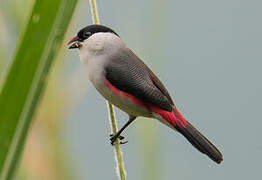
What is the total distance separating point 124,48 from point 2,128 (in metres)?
0.88

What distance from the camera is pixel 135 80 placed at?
118 centimetres

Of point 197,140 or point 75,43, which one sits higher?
point 75,43

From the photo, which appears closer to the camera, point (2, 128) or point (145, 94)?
point (2, 128)

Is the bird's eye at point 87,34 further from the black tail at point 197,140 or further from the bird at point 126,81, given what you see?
the black tail at point 197,140

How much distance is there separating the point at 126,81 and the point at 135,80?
3cm

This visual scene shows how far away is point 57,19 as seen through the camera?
1.51ft

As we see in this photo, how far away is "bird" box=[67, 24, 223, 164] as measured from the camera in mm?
1183

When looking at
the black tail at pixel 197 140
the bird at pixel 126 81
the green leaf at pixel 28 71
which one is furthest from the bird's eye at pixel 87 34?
the green leaf at pixel 28 71

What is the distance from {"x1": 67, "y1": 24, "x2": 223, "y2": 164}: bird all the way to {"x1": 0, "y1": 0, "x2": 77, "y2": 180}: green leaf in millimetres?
712

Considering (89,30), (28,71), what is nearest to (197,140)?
(89,30)

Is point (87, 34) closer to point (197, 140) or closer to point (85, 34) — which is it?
point (85, 34)

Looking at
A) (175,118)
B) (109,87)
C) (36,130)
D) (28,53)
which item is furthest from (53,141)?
(28,53)

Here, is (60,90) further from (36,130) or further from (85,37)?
(85,37)

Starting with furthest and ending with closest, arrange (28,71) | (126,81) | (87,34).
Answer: (87,34) < (126,81) < (28,71)
